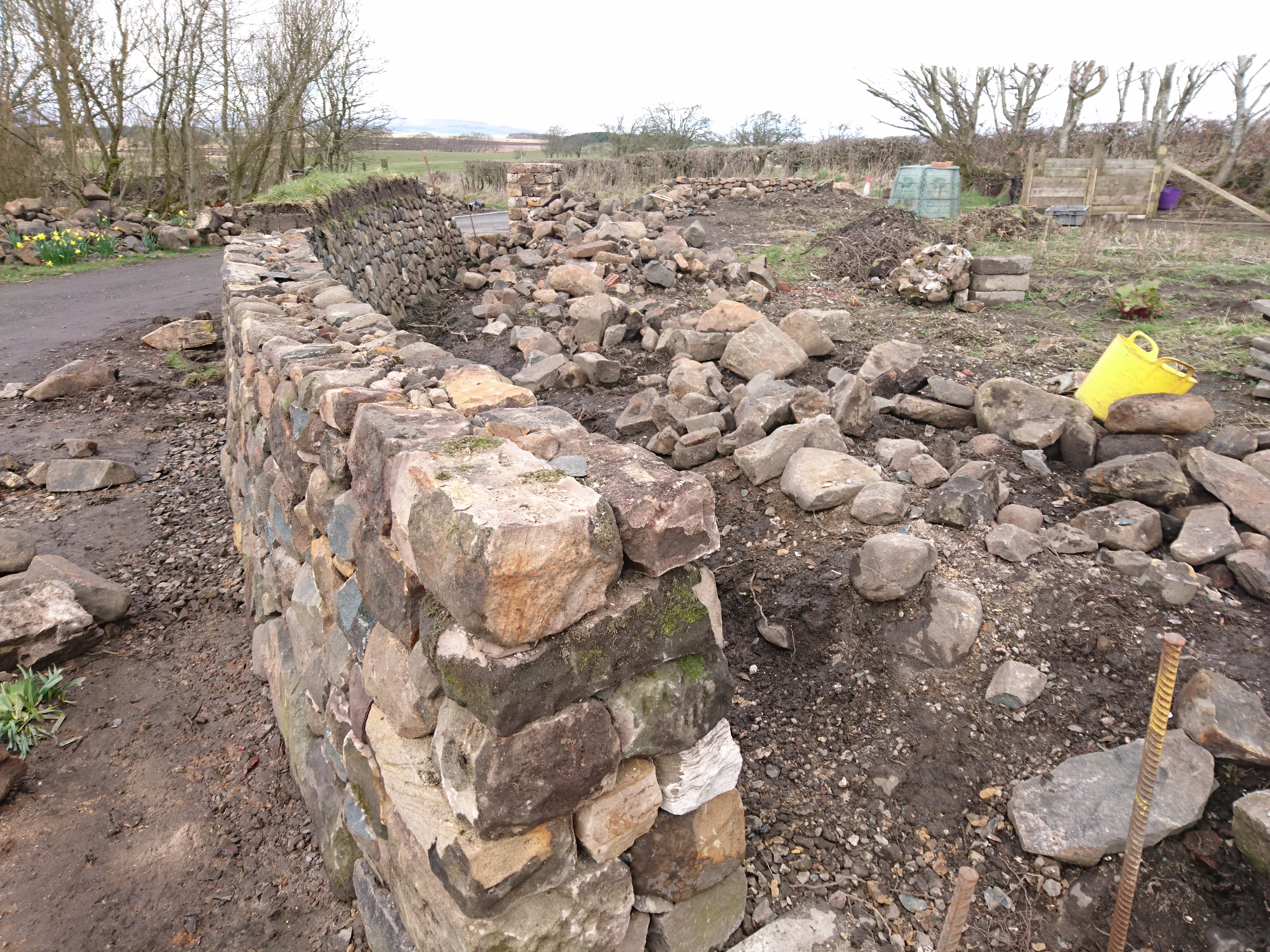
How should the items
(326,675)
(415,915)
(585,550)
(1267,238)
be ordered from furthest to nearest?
(1267,238) → (326,675) → (415,915) → (585,550)

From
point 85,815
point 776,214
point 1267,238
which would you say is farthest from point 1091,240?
point 85,815

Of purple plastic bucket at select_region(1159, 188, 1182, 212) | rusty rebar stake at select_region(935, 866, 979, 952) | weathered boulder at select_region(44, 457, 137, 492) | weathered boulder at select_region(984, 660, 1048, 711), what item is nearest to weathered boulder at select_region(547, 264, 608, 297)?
weathered boulder at select_region(44, 457, 137, 492)

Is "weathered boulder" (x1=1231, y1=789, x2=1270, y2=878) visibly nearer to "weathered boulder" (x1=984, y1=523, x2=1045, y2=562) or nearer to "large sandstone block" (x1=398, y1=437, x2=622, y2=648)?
"weathered boulder" (x1=984, y1=523, x2=1045, y2=562)

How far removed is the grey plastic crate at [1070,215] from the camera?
43.8 feet

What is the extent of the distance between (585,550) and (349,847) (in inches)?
67.2

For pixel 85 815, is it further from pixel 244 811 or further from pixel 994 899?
pixel 994 899

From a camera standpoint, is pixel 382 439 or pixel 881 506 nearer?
pixel 382 439

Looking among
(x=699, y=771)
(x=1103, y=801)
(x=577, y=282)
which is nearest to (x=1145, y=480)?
(x=1103, y=801)

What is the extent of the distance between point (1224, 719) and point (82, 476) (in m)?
7.03

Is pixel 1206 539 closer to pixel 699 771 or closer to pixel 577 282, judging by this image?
pixel 699 771

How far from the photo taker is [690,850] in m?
2.10

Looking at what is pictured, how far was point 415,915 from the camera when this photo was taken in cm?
210

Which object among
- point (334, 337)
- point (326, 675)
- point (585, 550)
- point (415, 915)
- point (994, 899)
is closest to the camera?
point (585, 550)

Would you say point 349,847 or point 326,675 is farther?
point 326,675
